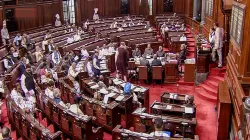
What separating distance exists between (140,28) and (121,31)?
1544 millimetres

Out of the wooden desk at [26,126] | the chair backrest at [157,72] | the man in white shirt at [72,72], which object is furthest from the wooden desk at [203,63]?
the wooden desk at [26,126]

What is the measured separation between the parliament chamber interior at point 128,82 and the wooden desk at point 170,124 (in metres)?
0.02

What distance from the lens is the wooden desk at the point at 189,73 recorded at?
10.8m

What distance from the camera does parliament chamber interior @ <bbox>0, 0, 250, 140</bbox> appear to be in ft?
21.5

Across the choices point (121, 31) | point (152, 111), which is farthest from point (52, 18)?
point (152, 111)

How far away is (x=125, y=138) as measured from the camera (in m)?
6.20

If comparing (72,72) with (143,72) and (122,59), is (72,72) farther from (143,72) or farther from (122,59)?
(143,72)

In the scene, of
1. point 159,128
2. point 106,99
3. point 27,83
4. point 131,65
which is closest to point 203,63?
point 131,65

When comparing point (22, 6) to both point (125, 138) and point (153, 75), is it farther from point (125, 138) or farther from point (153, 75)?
point (125, 138)

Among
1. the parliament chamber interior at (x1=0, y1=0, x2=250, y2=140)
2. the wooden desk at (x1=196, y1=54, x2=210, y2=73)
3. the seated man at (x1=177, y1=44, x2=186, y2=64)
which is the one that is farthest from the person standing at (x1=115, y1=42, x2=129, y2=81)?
the wooden desk at (x1=196, y1=54, x2=210, y2=73)

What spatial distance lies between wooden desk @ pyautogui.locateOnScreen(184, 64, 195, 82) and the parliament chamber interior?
1.5 inches

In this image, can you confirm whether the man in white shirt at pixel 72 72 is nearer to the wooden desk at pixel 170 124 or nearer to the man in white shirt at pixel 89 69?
the man in white shirt at pixel 89 69

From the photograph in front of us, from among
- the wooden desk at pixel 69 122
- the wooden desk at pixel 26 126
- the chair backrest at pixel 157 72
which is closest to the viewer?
the wooden desk at pixel 26 126

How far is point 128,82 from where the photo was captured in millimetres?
9680
